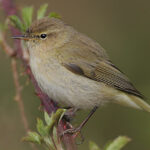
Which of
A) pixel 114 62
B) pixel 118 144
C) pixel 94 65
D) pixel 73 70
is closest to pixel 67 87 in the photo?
pixel 73 70

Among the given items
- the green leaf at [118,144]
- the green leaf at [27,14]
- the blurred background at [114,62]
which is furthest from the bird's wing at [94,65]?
the green leaf at [118,144]

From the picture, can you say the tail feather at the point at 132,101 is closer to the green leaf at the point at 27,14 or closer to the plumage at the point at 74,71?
the plumage at the point at 74,71

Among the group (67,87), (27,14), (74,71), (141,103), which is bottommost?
(141,103)

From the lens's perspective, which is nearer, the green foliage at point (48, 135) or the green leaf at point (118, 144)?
the green foliage at point (48, 135)

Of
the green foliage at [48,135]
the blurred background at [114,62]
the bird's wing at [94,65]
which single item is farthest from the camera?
the blurred background at [114,62]

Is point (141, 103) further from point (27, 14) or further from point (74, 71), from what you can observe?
point (27, 14)

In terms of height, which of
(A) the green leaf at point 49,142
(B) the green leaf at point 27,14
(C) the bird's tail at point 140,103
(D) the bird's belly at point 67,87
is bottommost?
(C) the bird's tail at point 140,103

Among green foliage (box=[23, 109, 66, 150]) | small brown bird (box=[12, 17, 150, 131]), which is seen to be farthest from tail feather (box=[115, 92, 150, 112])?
green foliage (box=[23, 109, 66, 150])

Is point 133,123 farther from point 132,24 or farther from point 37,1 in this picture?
point 37,1
